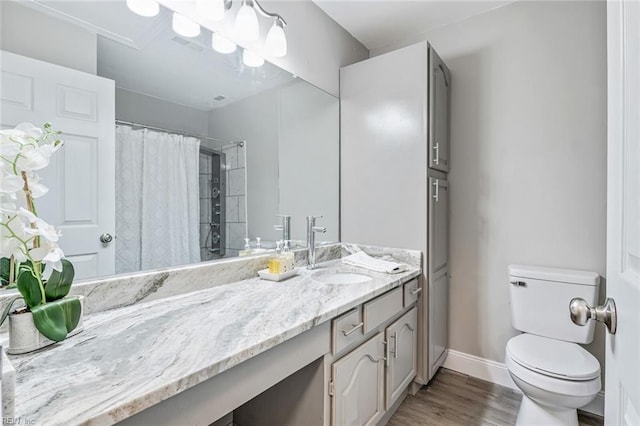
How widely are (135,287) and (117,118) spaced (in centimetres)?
61

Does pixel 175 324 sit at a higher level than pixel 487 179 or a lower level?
lower

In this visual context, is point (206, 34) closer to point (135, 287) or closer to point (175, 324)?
point (135, 287)

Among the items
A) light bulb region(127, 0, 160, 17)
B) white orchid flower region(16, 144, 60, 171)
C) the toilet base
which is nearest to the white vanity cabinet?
the toilet base

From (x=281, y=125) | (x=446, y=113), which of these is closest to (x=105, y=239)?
(x=281, y=125)

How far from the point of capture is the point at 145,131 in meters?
1.19

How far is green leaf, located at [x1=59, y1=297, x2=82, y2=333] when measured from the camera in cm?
82

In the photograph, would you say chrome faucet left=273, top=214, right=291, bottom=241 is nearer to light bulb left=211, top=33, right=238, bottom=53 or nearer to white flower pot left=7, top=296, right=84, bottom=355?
light bulb left=211, top=33, right=238, bottom=53

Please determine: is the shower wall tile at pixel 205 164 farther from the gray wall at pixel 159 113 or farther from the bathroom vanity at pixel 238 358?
the bathroom vanity at pixel 238 358

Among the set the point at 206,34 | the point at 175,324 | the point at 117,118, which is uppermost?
the point at 206,34

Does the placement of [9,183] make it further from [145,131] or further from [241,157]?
[241,157]

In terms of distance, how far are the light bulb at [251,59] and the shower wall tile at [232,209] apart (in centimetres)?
71

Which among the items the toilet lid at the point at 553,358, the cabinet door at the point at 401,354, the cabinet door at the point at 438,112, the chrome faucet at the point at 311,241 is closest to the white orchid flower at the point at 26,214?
the chrome faucet at the point at 311,241

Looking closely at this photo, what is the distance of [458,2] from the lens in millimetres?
1972

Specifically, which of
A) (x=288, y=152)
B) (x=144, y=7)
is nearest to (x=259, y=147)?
(x=288, y=152)
